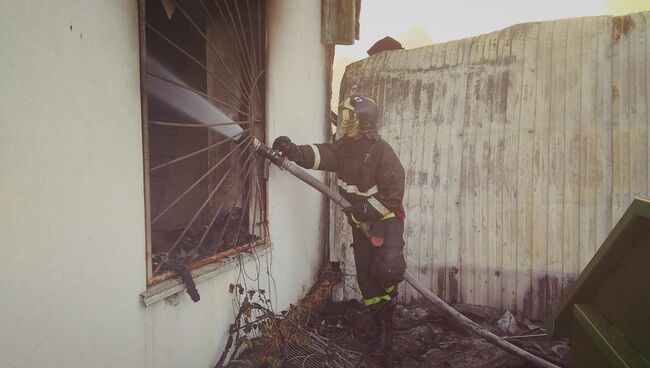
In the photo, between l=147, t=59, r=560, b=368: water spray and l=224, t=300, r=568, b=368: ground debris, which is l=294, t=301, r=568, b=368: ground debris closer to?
l=224, t=300, r=568, b=368: ground debris

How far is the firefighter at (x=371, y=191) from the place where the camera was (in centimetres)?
370

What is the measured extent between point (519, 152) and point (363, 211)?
83.6 inches

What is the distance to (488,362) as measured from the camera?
3.55 metres

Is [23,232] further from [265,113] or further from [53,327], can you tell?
[265,113]

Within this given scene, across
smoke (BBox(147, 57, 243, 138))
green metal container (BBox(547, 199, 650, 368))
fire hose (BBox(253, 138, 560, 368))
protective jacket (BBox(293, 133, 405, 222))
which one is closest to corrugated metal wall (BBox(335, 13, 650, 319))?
fire hose (BBox(253, 138, 560, 368))

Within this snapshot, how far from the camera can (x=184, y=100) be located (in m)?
4.31

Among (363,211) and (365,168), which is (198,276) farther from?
(365,168)

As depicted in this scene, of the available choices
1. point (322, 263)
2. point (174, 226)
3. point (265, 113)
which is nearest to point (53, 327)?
point (265, 113)

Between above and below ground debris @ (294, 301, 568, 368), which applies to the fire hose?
above

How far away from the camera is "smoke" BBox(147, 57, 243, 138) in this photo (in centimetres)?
346

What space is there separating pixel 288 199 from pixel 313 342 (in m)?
1.44

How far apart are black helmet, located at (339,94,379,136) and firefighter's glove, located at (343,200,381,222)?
2.47 ft

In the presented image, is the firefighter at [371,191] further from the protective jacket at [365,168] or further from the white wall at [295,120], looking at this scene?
the white wall at [295,120]

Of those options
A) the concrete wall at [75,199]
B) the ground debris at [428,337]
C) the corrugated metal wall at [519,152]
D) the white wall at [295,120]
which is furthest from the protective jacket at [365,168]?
the concrete wall at [75,199]
